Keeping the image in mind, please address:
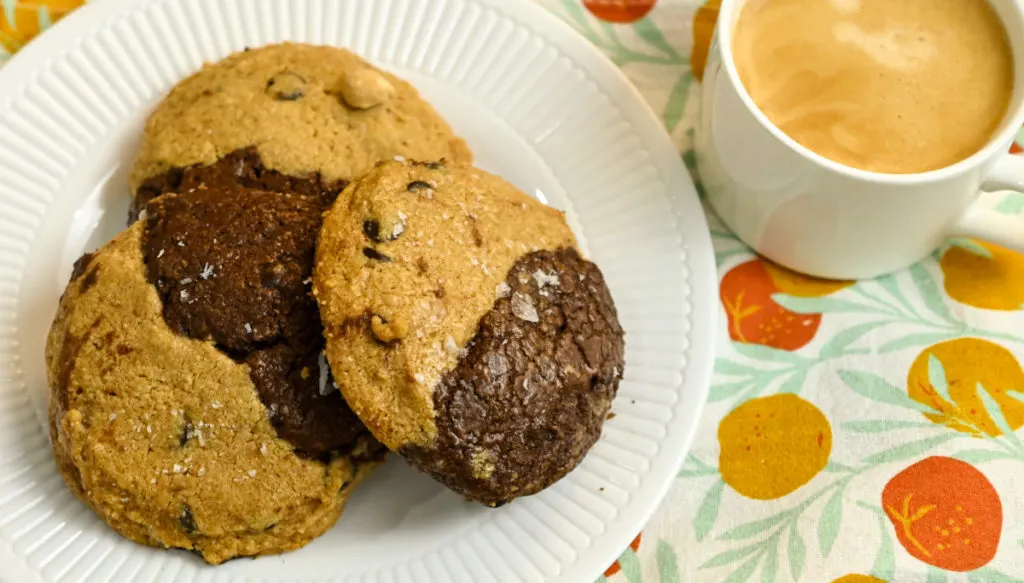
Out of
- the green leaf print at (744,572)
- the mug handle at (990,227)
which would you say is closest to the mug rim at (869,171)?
the mug handle at (990,227)

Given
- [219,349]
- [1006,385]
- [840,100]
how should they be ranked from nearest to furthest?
[219,349]
[840,100]
[1006,385]

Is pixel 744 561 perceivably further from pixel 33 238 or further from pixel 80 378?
pixel 33 238

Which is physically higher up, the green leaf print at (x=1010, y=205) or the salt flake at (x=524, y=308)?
the salt flake at (x=524, y=308)

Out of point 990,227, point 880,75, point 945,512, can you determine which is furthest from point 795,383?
point 880,75

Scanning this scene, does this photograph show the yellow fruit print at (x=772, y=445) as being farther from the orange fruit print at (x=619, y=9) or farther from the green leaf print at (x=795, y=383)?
the orange fruit print at (x=619, y=9)

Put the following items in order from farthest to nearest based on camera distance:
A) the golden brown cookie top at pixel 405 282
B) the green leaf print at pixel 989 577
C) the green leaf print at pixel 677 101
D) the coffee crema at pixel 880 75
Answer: the green leaf print at pixel 677 101, the green leaf print at pixel 989 577, the coffee crema at pixel 880 75, the golden brown cookie top at pixel 405 282

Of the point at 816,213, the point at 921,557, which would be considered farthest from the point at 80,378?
the point at 921,557
